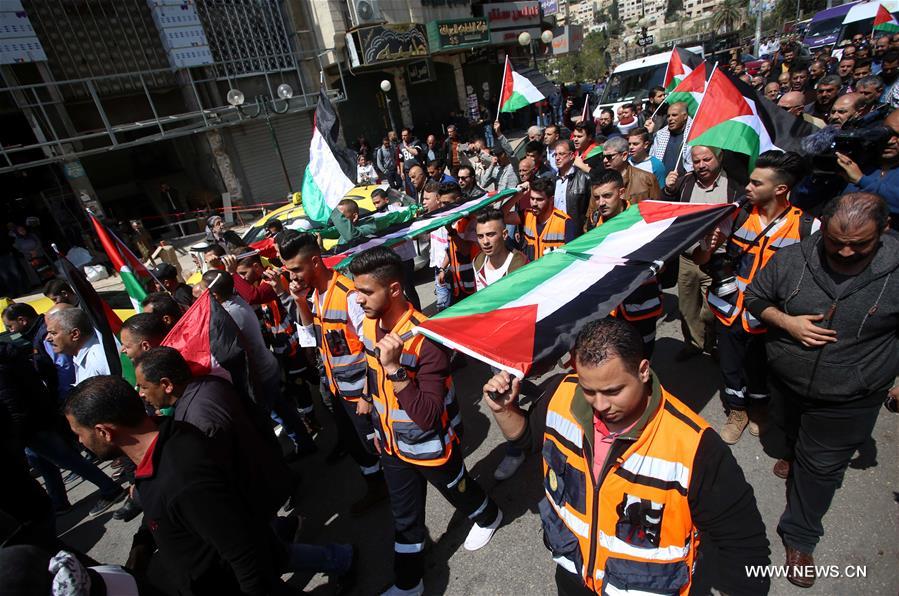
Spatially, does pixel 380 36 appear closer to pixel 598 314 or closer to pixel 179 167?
pixel 179 167

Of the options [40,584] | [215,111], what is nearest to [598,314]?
[40,584]

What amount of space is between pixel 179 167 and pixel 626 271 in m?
19.9

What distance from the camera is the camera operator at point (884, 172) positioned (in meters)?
3.17

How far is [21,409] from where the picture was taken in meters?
3.69

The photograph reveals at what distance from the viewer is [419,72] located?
22.0m

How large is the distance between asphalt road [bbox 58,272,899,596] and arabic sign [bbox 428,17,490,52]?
2047 cm

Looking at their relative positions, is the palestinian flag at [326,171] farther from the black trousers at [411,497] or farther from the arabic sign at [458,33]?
the arabic sign at [458,33]

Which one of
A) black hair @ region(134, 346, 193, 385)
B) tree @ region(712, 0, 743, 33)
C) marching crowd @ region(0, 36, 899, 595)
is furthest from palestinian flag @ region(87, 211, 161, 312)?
tree @ region(712, 0, 743, 33)

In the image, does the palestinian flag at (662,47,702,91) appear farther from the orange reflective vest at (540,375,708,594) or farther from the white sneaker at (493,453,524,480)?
the orange reflective vest at (540,375,708,594)

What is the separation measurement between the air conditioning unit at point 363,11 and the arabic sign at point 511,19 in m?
7.46

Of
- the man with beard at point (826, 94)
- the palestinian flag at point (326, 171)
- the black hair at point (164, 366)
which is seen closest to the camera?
the black hair at point (164, 366)

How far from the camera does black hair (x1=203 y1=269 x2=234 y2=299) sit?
145 inches

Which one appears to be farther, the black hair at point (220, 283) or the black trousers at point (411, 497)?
the black hair at point (220, 283)

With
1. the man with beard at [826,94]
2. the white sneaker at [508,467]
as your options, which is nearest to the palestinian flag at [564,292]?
the white sneaker at [508,467]
